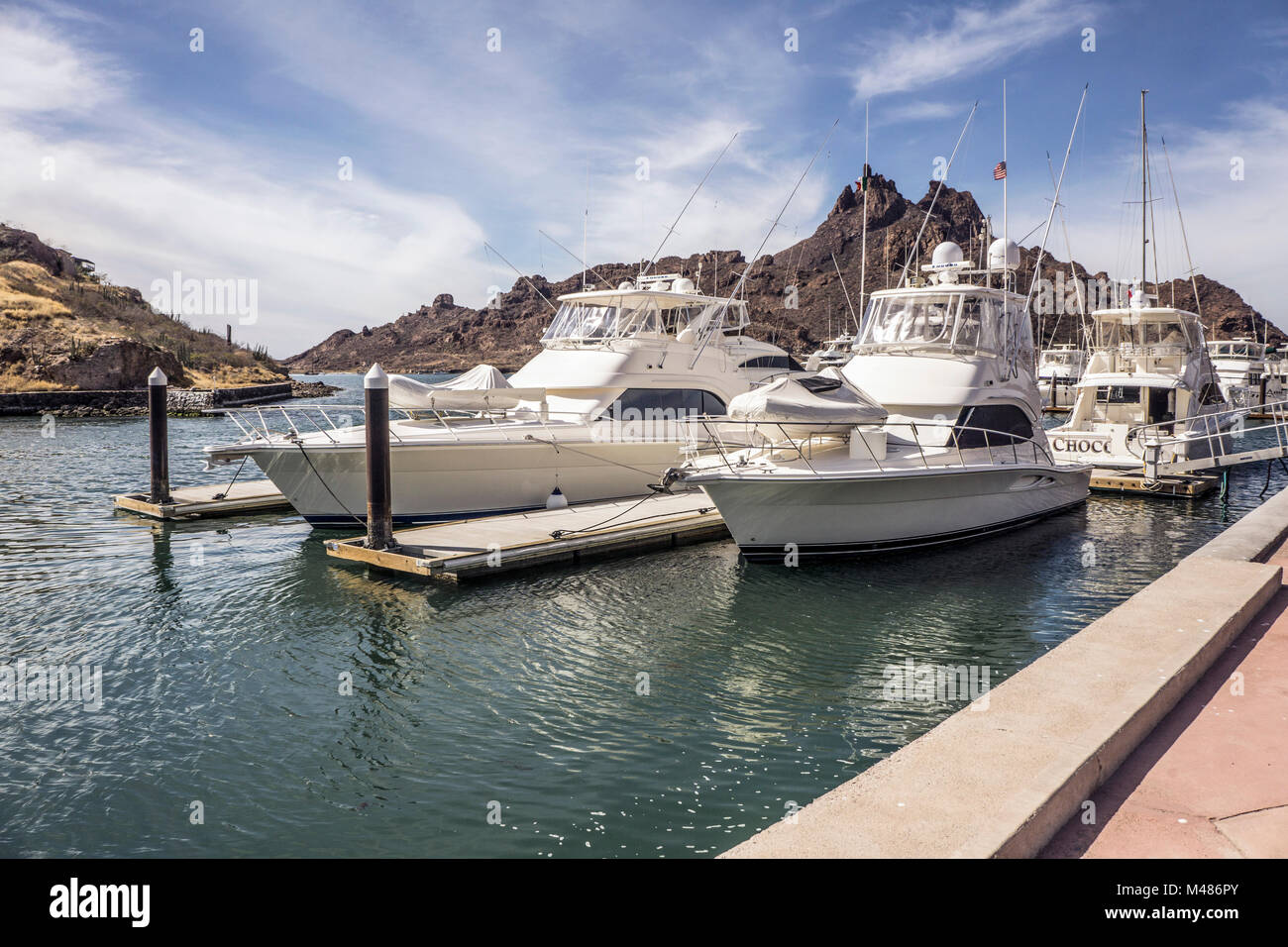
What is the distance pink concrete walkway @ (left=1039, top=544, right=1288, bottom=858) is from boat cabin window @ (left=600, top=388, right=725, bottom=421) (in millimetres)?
12543

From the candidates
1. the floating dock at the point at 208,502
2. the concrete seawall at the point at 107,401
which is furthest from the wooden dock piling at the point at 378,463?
the concrete seawall at the point at 107,401

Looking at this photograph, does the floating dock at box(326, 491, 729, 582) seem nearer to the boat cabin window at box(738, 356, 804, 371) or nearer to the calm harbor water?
the calm harbor water

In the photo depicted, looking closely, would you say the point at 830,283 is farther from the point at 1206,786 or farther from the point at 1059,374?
the point at 1206,786

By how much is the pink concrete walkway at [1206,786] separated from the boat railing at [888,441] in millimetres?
7592

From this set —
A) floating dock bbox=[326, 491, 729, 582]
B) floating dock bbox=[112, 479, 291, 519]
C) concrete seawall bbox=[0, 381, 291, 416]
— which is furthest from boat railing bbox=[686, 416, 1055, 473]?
concrete seawall bbox=[0, 381, 291, 416]

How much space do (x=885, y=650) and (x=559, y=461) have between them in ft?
27.1

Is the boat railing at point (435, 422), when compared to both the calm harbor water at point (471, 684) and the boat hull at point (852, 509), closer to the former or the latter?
the calm harbor water at point (471, 684)

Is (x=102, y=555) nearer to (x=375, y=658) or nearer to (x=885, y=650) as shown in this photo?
(x=375, y=658)

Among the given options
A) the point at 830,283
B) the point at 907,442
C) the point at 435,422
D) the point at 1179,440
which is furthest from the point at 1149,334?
the point at 830,283

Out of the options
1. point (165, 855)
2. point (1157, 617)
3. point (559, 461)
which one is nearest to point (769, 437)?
point (559, 461)

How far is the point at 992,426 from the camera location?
14992 mm

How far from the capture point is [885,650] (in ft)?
30.3

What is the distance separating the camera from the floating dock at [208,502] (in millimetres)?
15943

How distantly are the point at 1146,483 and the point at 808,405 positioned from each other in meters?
11.3
